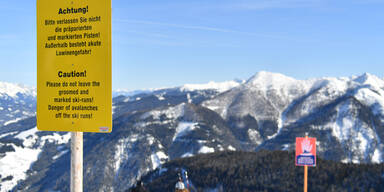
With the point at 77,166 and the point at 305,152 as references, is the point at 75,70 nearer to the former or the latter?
the point at 77,166

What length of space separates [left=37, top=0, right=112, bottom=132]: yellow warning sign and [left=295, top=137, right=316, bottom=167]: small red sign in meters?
36.2

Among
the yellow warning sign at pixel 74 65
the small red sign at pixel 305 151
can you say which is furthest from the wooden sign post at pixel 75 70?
the small red sign at pixel 305 151

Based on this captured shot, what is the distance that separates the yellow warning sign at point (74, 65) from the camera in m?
11.5

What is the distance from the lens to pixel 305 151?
152 ft

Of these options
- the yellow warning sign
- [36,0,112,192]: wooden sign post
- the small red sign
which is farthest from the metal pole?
the small red sign

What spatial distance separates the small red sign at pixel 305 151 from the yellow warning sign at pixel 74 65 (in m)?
36.2

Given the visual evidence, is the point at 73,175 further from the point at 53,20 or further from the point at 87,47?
the point at 53,20

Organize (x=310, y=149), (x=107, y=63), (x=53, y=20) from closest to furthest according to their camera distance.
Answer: (x=107, y=63)
(x=53, y=20)
(x=310, y=149)

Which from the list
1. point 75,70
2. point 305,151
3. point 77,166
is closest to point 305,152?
point 305,151

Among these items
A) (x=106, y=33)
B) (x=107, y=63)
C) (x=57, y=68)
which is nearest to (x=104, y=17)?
(x=106, y=33)

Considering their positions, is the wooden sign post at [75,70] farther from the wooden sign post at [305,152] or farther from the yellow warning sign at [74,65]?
the wooden sign post at [305,152]

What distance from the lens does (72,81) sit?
11.7m

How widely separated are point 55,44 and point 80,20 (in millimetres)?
1005

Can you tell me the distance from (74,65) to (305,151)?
3817cm
